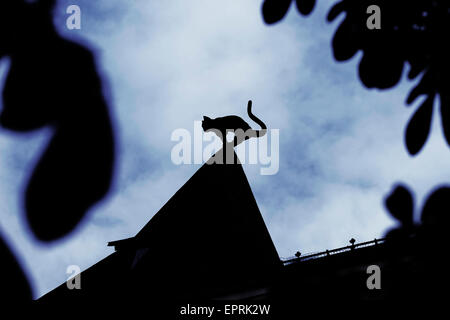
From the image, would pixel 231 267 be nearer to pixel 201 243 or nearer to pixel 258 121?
pixel 201 243

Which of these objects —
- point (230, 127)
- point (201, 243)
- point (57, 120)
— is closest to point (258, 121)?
point (230, 127)

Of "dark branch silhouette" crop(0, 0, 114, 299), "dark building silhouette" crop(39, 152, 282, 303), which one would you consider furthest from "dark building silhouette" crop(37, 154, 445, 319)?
"dark branch silhouette" crop(0, 0, 114, 299)

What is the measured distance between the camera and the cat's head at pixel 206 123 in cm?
623

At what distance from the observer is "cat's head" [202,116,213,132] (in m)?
6.23

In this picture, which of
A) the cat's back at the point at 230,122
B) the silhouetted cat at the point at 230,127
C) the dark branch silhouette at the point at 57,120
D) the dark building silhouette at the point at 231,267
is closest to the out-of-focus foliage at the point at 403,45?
the dark building silhouette at the point at 231,267

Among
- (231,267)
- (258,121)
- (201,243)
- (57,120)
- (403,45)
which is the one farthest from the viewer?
(201,243)

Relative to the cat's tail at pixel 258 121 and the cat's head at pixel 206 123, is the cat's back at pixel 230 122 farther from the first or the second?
the cat's tail at pixel 258 121

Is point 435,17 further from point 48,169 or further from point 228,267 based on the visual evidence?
point 228,267

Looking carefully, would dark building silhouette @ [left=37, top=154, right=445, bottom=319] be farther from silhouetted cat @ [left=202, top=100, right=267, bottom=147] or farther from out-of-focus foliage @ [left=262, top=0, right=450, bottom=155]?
silhouetted cat @ [left=202, top=100, right=267, bottom=147]

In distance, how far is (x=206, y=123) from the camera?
628 cm

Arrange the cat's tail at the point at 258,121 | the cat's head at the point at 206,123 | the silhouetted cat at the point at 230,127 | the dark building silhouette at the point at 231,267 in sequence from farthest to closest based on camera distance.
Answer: the cat's head at the point at 206,123
the silhouetted cat at the point at 230,127
the cat's tail at the point at 258,121
the dark building silhouette at the point at 231,267

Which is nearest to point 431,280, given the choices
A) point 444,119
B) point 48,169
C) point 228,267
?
point 444,119

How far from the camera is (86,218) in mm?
765

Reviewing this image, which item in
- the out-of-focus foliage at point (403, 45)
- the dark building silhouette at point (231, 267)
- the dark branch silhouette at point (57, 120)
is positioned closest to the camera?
the dark branch silhouette at point (57, 120)
